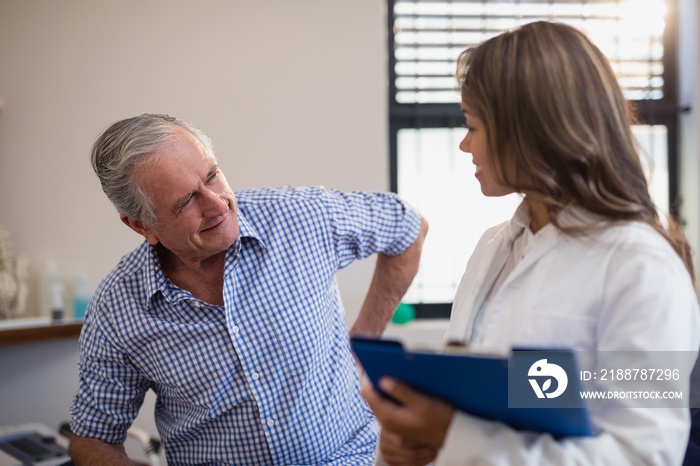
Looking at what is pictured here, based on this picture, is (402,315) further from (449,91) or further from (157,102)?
(157,102)

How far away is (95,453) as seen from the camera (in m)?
1.69

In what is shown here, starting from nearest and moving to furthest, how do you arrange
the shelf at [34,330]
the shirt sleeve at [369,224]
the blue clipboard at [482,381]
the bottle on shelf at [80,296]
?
1. the blue clipboard at [482,381]
2. the shirt sleeve at [369,224]
3. the shelf at [34,330]
4. the bottle on shelf at [80,296]

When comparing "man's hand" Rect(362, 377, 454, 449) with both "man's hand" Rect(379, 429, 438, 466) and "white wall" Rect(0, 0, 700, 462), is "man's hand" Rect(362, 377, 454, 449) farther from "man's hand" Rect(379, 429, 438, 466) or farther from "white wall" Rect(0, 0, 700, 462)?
"white wall" Rect(0, 0, 700, 462)

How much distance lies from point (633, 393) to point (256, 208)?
111 cm

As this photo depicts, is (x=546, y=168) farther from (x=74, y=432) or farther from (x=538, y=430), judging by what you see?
(x=74, y=432)

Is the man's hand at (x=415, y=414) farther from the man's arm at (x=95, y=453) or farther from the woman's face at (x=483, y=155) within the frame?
the man's arm at (x=95, y=453)

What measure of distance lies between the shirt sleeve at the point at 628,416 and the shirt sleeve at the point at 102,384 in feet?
3.22

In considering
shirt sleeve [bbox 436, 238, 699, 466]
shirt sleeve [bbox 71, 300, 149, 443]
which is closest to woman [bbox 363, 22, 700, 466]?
shirt sleeve [bbox 436, 238, 699, 466]

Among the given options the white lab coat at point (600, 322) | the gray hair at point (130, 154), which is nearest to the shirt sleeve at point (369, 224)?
the gray hair at point (130, 154)

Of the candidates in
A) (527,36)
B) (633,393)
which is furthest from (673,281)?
(527,36)

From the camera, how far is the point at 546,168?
102 centimetres

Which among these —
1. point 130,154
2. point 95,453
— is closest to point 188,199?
point 130,154

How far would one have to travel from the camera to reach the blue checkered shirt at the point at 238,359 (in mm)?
1656

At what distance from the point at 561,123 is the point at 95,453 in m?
1.31
